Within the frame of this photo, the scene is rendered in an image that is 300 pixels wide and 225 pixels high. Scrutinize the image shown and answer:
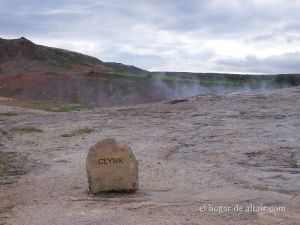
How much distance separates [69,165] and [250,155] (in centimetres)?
331

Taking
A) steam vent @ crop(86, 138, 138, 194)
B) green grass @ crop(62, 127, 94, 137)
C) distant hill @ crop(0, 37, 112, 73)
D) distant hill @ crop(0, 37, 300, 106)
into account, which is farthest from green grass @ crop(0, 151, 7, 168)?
distant hill @ crop(0, 37, 112, 73)

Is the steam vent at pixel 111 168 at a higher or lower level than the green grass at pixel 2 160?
higher

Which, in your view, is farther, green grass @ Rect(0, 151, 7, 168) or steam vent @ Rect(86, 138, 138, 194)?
green grass @ Rect(0, 151, 7, 168)

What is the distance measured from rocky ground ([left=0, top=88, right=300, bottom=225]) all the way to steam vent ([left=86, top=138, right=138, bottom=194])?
145 mm

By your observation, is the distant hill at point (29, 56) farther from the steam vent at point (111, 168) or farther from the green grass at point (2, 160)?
the steam vent at point (111, 168)

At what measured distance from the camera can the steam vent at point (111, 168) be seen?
747 cm

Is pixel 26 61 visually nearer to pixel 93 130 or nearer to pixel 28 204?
pixel 93 130

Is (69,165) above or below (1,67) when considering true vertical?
below

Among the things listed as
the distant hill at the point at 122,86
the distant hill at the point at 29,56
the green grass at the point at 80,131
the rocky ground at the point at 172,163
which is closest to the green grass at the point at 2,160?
the rocky ground at the point at 172,163

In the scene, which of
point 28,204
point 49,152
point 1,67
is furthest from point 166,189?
point 1,67

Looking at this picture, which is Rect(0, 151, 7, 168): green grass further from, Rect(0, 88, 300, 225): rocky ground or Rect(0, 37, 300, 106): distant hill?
Rect(0, 37, 300, 106): distant hill

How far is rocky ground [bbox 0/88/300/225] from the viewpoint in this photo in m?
6.54

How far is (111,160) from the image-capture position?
24.6 feet

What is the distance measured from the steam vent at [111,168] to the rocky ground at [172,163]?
0.48ft
